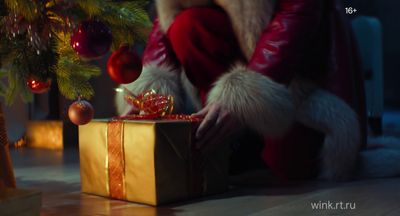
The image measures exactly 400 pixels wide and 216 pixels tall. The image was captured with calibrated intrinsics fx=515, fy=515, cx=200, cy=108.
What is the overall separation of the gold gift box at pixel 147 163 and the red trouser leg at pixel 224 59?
0.60ft

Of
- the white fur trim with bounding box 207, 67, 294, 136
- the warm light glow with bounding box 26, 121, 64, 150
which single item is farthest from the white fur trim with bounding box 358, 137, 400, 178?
the warm light glow with bounding box 26, 121, 64, 150

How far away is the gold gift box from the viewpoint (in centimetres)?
92

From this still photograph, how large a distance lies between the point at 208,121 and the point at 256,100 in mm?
111

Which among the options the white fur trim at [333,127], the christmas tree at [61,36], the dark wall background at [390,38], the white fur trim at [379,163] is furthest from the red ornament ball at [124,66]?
the dark wall background at [390,38]

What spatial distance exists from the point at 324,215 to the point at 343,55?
19.5 inches

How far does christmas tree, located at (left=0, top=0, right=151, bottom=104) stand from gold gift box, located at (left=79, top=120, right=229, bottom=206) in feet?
0.38

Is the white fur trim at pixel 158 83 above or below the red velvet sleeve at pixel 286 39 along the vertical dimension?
below

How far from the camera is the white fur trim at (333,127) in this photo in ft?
3.71

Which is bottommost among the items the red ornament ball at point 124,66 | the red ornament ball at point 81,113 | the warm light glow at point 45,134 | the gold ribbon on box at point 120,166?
the warm light glow at point 45,134

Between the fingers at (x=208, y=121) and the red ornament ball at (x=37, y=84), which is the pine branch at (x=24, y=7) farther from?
the fingers at (x=208, y=121)

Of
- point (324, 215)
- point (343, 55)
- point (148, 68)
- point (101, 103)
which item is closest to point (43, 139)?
point (101, 103)

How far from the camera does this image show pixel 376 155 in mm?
1222

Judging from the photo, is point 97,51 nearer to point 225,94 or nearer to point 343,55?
point 225,94

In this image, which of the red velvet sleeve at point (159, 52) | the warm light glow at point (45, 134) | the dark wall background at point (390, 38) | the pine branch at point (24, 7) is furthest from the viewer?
the dark wall background at point (390, 38)
